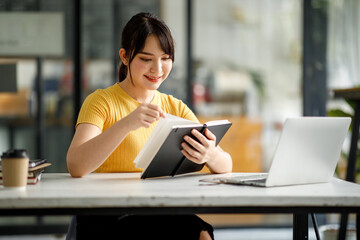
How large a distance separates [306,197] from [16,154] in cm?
77

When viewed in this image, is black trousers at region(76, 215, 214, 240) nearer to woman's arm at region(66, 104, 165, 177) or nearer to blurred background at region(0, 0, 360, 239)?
woman's arm at region(66, 104, 165, 177)

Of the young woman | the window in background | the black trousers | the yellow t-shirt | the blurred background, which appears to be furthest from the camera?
the window in background

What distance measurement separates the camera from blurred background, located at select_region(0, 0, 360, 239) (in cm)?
400

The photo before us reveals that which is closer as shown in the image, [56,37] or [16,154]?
[16,154]

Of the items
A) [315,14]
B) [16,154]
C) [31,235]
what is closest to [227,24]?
[315,14]

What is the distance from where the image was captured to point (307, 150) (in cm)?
146

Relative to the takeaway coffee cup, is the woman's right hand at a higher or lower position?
higher

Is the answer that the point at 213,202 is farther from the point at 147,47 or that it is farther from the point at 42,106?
the point at 42,106

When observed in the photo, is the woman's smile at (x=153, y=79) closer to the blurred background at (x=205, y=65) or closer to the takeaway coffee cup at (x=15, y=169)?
the takeaway coffee cup at (x=15, y=169)

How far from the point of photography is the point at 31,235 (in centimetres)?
396

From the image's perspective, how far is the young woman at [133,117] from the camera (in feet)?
5.27

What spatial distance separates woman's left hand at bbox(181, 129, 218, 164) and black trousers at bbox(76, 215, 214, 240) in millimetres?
195

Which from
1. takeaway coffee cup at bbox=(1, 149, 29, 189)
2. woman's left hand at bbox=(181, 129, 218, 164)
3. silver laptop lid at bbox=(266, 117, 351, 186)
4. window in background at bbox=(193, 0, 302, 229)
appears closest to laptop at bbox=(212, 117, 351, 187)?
silver laptop lid at bbox=(266, 117, 351, 186)

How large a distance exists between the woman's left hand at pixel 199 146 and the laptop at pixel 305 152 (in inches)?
4.0
